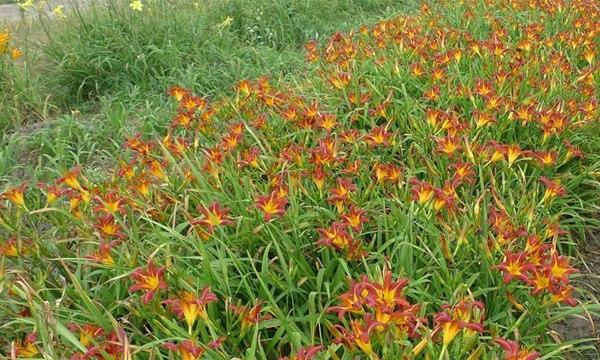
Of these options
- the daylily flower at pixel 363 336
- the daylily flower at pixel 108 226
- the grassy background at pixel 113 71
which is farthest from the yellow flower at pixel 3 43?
the daylily flower at pixel 363 336

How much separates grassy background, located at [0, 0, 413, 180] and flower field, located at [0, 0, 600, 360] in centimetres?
98

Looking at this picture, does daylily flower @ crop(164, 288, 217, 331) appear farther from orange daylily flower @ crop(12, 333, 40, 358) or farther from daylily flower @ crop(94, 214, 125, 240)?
daylily flower @ crop(94, 214, 125, 240)

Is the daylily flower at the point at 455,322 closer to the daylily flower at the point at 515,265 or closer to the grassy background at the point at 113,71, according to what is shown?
the daylily flower at the point at 515,265

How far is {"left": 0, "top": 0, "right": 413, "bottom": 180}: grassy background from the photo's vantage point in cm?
356

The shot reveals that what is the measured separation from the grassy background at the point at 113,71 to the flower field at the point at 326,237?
981 millimetres

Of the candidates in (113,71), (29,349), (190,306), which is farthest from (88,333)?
(113,71)

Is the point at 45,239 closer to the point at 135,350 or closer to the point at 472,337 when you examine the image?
the point at 135,350

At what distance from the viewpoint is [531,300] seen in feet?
5.31

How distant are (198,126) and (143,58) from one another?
75.2 inches

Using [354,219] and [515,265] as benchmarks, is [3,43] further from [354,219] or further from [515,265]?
[515,265]

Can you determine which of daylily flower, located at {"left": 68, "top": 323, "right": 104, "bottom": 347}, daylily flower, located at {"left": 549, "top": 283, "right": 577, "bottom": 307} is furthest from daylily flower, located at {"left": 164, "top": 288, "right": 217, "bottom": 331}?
daylily flower, located at {"left": 549, "top": 283, "right": 577, "bottom": 307}

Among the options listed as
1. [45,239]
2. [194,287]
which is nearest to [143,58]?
[45,239]

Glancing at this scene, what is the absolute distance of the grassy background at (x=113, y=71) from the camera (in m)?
3.56

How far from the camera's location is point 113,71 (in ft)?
14.1
